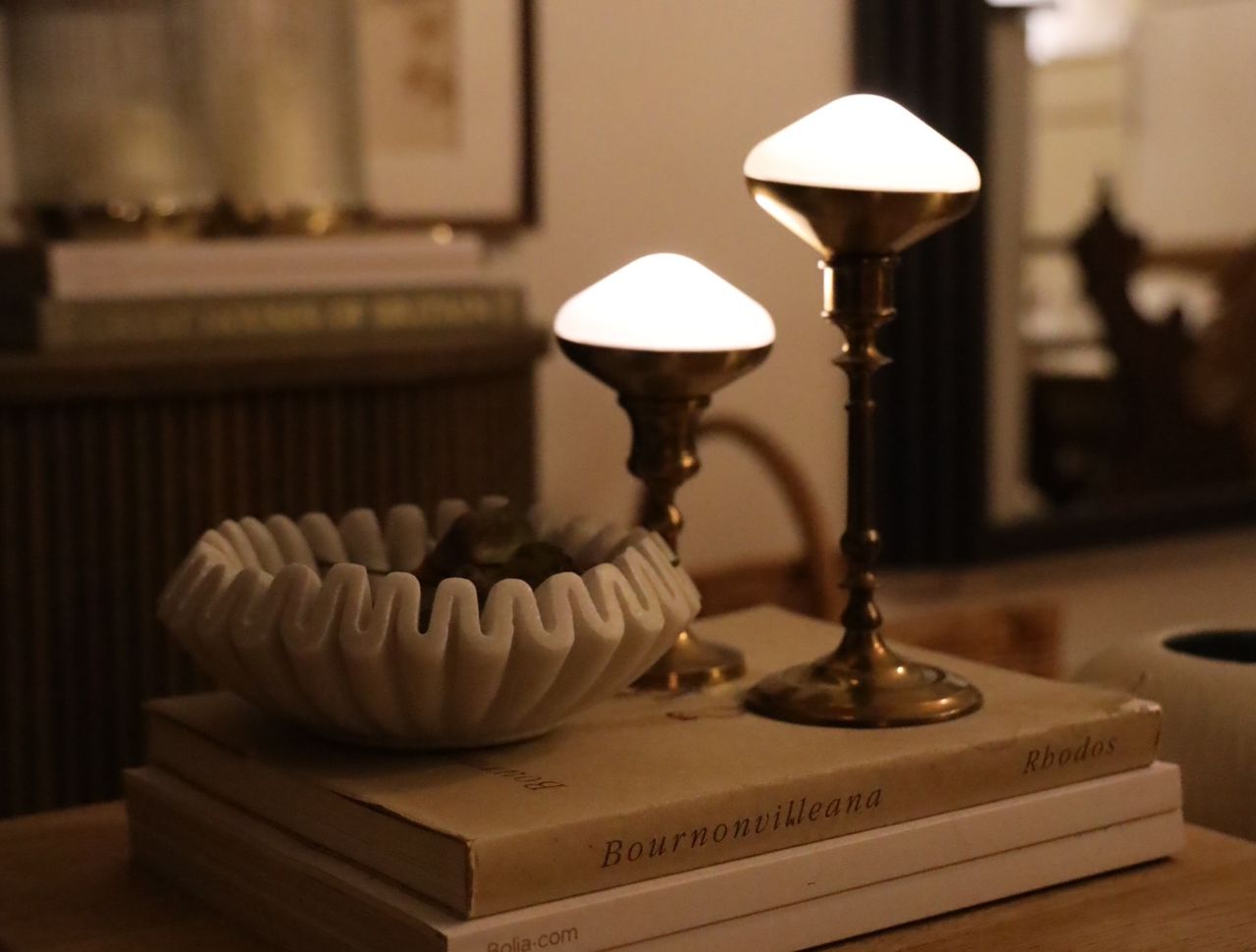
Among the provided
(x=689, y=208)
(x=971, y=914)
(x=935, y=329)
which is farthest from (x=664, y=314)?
(x=935, y=329)

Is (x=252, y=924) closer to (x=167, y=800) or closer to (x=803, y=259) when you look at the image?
(x=167, y=800)

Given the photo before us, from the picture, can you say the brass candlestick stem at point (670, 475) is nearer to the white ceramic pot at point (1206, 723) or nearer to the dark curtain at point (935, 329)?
the white ceramic pot at point (1206, 723)

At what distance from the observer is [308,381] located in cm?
120

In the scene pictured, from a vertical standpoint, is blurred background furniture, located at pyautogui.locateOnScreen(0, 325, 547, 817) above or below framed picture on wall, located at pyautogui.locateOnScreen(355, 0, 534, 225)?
below

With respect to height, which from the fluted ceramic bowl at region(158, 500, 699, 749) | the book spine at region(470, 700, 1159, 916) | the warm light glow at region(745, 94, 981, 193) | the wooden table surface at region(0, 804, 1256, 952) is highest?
the warm light glow at region(745, 94, 981, 193)

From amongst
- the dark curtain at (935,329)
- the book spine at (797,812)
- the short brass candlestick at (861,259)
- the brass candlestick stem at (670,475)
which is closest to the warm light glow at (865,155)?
the short brass candlestick at (861,259)

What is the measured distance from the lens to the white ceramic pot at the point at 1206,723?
708 millimetres

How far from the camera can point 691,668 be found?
2.32ft

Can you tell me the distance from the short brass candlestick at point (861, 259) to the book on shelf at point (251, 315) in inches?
24.5

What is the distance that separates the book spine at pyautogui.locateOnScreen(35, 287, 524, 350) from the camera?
3.69 feet

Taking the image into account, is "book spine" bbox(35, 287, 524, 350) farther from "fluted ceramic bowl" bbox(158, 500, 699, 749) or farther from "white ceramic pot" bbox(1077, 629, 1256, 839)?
"white ceramic pot" bbox(1077, 629, 1256, 839)

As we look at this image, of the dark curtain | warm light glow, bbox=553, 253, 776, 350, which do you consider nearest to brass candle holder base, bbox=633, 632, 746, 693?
warm light glow, bbox=553, 253, 776, 350

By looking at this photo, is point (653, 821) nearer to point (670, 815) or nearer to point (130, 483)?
point (670, 815)

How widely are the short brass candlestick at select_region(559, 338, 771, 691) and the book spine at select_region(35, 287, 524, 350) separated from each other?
21.3 inches
